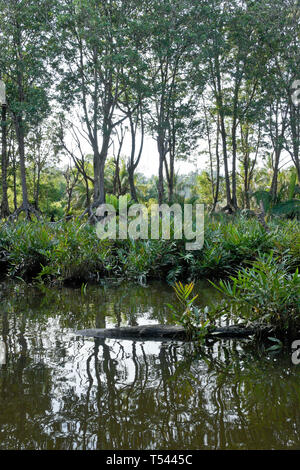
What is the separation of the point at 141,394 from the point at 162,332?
936 millimetres

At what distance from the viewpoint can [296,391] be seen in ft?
6.27

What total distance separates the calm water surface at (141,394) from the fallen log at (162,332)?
0.09m

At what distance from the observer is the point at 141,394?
1902 mm

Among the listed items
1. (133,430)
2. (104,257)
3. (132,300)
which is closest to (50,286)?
(104,257)

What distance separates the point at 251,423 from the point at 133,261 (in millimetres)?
4367

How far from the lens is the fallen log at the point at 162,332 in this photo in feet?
9.05
